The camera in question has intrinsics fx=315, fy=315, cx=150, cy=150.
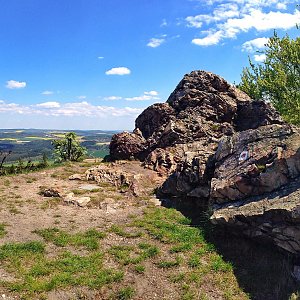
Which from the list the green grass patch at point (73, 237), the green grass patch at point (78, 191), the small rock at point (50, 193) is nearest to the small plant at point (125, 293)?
the green grass patch at point (73, 237)

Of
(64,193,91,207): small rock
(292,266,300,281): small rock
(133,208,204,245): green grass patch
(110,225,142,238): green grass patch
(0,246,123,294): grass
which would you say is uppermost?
(64,193,91,207): small rock

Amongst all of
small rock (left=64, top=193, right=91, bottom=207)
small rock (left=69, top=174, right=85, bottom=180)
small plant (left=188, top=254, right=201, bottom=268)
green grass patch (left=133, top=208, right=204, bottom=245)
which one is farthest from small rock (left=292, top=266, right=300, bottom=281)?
small rock (left=69, top=174, right=85, bottom=180)

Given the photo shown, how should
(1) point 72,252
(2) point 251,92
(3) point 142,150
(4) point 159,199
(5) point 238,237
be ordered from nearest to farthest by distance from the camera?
(1) point 72,252 → (5) point 238,237 → (4) point 159,199 → (3) point 142,150 → (2) point 251,92

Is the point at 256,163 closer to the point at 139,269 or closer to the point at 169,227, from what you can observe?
the point at 169,227

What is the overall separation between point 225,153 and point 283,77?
84.7ft

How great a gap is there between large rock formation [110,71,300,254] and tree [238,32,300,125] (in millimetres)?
11065

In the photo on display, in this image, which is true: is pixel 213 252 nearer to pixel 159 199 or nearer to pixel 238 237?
pixel 238 237

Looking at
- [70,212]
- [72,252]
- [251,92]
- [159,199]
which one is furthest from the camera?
[251,92]

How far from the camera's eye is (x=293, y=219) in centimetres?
1204

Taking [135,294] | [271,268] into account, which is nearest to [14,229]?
[135,294]

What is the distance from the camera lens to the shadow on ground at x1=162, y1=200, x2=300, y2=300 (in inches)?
459

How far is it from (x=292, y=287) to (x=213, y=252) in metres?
3.41

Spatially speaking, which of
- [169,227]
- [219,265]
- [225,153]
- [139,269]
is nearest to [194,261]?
[219,265]

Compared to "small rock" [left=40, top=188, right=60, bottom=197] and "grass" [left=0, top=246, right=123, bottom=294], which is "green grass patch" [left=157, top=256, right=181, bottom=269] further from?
"small rock" [left=40, top=188, right=60, bottom=197]
